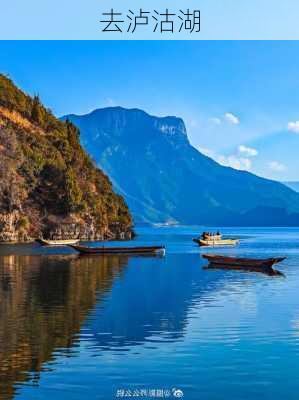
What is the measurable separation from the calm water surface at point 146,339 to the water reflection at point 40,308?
0.08 m

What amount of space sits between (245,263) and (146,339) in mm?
61868

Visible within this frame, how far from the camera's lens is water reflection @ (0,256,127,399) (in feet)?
105

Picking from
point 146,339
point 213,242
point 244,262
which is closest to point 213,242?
point 213,242

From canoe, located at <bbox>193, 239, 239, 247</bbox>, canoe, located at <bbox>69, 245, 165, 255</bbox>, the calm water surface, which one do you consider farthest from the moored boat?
the calm water surface

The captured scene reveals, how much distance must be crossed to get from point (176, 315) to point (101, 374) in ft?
62.7

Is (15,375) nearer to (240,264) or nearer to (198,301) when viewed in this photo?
(198,301)

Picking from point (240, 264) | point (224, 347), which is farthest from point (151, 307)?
point (240, 264)

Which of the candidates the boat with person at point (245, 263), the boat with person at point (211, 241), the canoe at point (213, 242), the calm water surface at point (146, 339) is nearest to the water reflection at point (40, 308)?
the calm water surface at point (146, 339)

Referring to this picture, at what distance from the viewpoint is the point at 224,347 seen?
35656 mm

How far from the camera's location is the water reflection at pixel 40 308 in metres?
31.9

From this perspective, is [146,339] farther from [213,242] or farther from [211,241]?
[213,242]

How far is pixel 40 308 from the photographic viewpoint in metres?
49.3

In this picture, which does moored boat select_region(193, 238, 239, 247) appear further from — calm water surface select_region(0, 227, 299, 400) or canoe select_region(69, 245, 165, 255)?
calm water surface select_region(0, 227, 299, 400)

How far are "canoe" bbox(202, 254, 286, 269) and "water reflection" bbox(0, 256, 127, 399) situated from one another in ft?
57.2
